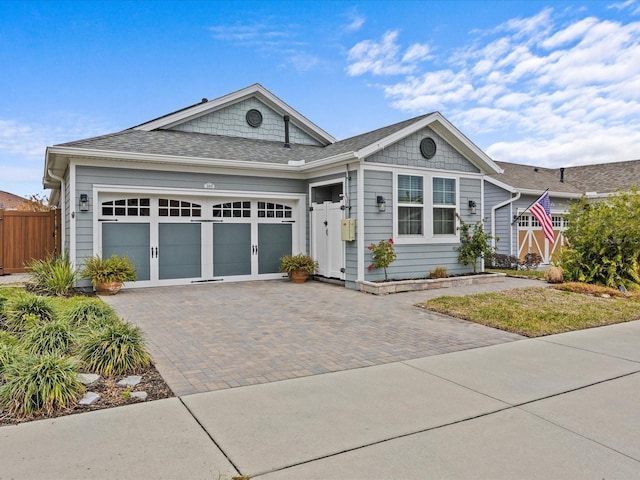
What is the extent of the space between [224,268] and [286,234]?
6.35 ft

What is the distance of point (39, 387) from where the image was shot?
3555 millimetres

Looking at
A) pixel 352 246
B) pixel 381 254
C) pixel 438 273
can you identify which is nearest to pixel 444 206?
pixel 438 273

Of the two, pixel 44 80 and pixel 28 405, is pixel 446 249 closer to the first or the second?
pixel 28 405

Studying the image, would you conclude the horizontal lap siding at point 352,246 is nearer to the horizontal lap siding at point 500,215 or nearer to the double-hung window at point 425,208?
the double-hung window at point 425,208

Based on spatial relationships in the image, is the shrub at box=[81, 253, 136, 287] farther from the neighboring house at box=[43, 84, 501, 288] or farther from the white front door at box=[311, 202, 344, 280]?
the white front door at box=[311, 202, 344, 280]

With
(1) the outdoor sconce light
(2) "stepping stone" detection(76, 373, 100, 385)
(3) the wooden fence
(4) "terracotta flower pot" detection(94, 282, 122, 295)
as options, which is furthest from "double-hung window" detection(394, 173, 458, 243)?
(3) the wooden fence

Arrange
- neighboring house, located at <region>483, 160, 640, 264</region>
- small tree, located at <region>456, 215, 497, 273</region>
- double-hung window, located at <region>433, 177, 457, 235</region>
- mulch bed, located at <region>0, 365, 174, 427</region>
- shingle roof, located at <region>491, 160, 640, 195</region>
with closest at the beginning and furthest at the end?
mulch bed, located at <region>0, 365, 174, 427</region>
double-hung window, located at <region>433, 177, 457, 235</region>
small tree, located at <region>456, 215, 497, 273</region>
neighboring house, located at <region>483, 160, 640, 264</region>
shingle roof, located at <region>491, 160, 640, 195</region>

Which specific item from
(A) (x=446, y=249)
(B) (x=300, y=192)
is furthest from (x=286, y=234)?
(A) (x=446, y=249)

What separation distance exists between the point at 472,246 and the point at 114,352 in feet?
31.7

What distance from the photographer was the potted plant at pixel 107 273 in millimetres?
9188

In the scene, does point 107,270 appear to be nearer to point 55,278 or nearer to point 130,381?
point 55,278

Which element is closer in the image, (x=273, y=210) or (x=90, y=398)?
(x=90, y=398)

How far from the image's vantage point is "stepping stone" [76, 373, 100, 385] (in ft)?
13.1

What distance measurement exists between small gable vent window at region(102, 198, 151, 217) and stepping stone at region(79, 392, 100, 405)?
281 inches
